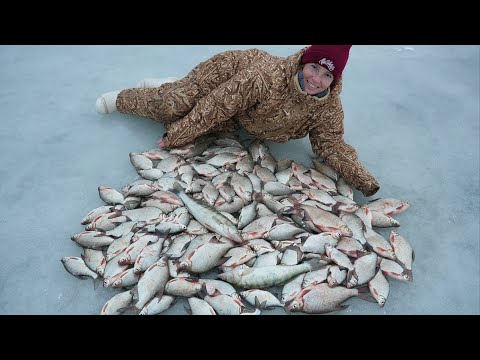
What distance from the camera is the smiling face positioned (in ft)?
8.71

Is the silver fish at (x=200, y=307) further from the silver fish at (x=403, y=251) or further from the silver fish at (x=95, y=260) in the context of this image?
the silver fish at (x=403, y=251)

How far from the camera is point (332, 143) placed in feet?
10.4

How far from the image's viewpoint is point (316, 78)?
8.82ft

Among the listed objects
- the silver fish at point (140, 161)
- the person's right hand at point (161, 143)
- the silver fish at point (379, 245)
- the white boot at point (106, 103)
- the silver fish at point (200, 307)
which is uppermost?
the white boot at point (106, 103)

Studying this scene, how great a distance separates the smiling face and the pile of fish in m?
0.69

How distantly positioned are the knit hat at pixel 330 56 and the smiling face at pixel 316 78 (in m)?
0.04

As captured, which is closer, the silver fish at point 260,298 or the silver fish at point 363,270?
the silver fish at point 260,298

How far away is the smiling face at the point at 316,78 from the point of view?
2654 millimetres

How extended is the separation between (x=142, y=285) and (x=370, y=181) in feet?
6.03

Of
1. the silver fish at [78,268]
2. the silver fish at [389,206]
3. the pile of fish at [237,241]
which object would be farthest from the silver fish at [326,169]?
the silver fish at [78,268]

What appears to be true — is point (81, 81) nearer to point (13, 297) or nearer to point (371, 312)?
point (13, 297)

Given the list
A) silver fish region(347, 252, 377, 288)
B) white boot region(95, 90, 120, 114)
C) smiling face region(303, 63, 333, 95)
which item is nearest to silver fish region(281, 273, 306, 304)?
silver fish region(347, 252, 377, 288)

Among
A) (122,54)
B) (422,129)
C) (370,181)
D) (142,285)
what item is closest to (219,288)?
(142,285)
